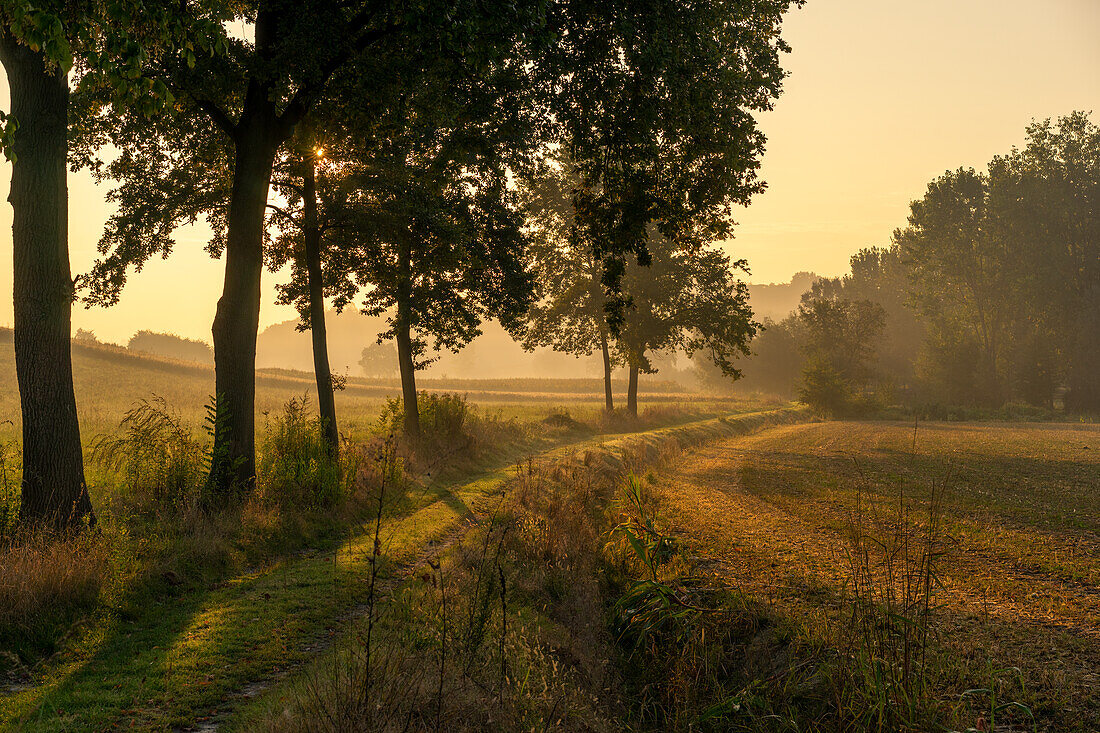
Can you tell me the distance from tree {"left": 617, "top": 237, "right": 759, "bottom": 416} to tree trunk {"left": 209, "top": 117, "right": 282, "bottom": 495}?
76.4 feet

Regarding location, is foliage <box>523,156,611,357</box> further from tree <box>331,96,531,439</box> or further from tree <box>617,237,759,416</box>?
tree <box>331,96,531,439</box>

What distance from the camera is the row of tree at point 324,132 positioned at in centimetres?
830

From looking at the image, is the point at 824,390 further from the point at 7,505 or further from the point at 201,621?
the point at 7,505

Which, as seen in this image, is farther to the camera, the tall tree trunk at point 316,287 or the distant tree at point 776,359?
the distant tree at point 776,359

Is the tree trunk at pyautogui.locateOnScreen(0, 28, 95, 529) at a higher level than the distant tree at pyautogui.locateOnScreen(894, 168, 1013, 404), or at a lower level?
lower

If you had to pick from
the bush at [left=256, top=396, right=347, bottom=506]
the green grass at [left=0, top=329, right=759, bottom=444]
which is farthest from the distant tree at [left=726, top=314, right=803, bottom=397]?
the bush at [left=256, top=396, right=347, bottom=506]

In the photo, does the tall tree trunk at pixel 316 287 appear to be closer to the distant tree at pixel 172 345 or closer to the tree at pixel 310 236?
the tree at pixel 310 236

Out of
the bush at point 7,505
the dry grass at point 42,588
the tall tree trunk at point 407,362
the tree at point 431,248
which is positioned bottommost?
the dry grass at point 42,588

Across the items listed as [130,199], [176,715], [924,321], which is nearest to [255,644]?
[176,715]

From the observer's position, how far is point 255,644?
6258 mm

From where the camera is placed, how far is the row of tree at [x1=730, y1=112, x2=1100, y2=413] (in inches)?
2482

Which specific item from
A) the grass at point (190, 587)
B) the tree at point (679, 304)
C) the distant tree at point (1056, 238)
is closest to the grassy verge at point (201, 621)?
the grass at point (190, 587)

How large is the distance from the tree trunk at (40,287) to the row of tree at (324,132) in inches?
1.0

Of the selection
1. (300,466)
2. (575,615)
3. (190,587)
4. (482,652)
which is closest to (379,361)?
(300,466)
